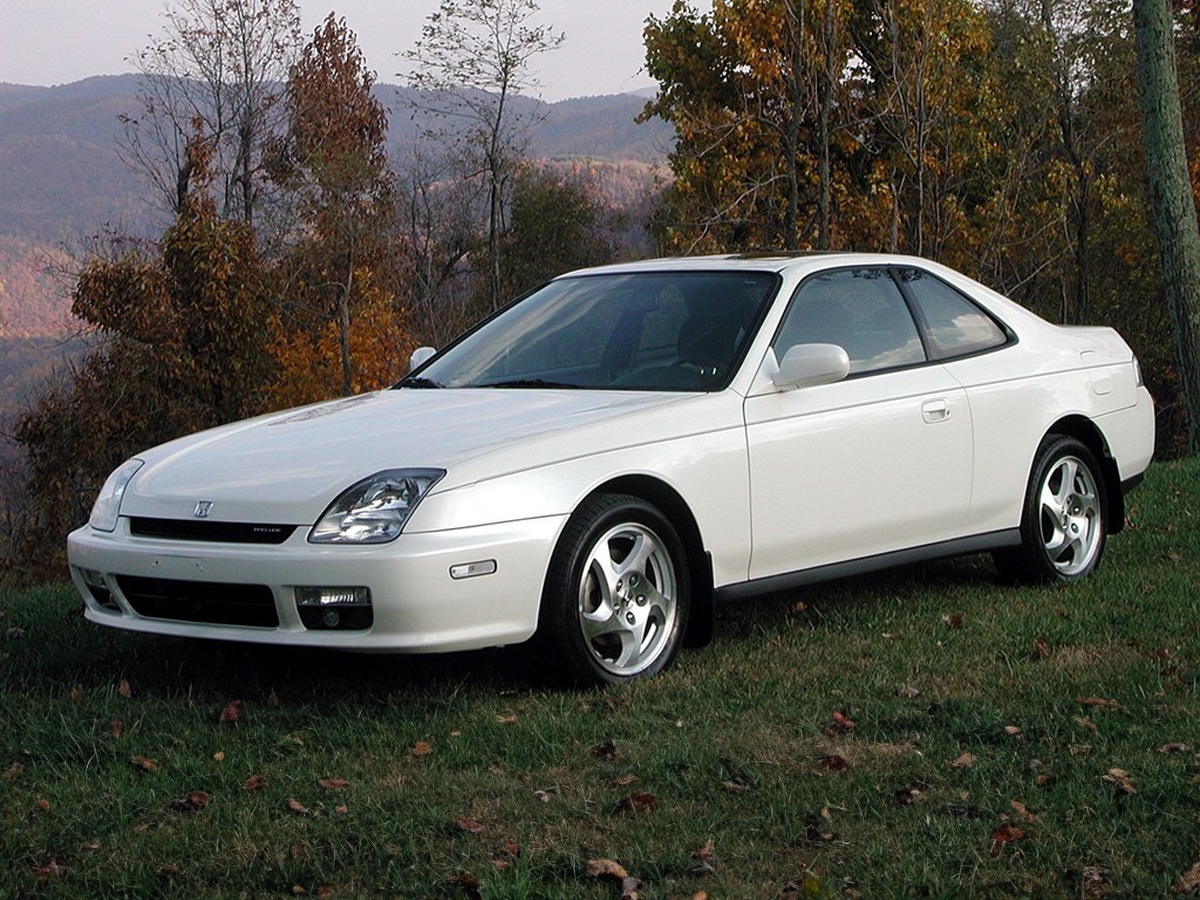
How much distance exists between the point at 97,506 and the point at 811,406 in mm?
2693

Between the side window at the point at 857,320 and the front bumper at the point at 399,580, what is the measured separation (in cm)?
163

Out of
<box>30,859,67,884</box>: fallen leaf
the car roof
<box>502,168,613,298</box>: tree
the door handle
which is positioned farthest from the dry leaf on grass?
<box>502,168,613,298</box>: tree

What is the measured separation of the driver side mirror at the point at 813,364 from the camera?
19.6 ft

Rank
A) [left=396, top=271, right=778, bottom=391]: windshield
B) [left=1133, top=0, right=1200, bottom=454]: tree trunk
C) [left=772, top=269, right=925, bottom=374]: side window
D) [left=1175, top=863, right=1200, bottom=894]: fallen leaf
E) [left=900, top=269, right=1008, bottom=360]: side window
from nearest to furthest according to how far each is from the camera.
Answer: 1. [left=1175, top=863, right=1200, bottom=894]: fallen leaf
2. [left=396, top=271, right=778, bottom=391]: windshield
3. [left=772, top=269, right=925, bottom=374]: side window
4. [left=900, top=269, right=1008, bottom=360]: side window
5. [left=1133, top=0, right=1200, bottom=454]: tree trunk

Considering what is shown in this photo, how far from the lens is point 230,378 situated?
44.4 metres

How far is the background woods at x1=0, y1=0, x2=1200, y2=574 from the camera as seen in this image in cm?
3077

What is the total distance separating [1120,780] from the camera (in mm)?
4277

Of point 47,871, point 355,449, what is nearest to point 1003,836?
point 47,871

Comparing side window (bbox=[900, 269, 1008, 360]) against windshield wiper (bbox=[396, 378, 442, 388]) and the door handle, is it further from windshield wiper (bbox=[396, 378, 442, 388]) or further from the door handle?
windshield wiper (bbox=[396, 378, 442, 388])

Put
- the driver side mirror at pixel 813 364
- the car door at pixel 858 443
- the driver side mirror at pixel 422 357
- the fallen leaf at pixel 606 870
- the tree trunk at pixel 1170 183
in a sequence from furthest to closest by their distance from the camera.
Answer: the tree trunk at pixel 1170 183 < the driver side mirror at pixel 422 357 < the car door at pixel 858 443 < the driver side mirror at pixel 813 364 < the fallen leaf at pixel 606 870

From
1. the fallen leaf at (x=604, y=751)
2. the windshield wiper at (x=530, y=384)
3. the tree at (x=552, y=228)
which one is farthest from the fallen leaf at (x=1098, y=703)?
the tree at (x=552, y=228)

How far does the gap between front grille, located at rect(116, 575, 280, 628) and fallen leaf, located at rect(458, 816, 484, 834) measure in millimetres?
1327

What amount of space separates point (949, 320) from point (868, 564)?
130cm

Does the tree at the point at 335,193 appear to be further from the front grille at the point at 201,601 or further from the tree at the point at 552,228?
the front grille at the point at 201,601
